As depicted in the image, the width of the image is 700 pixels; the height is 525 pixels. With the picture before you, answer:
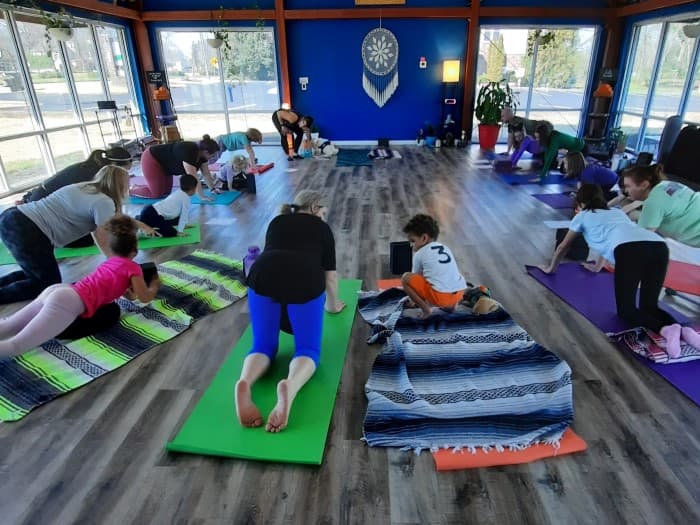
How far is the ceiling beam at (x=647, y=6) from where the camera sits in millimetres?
6473

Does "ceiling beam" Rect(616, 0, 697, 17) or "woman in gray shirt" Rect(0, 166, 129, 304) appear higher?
"ceiling beam" Rect(616, 0, 697, 17)

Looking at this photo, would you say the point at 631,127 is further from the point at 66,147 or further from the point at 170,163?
the point at 66,147

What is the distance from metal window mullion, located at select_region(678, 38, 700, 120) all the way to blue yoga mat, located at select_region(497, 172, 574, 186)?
2407 mm

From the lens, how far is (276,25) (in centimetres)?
829

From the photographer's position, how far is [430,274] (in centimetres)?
251

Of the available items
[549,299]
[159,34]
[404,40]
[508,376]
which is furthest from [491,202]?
[159,34]

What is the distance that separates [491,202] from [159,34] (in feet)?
25.3

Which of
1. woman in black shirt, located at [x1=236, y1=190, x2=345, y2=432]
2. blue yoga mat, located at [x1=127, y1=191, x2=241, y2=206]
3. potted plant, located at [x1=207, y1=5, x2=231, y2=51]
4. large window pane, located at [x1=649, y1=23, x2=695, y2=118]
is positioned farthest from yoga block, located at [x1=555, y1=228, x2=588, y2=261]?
potted plant, located at [x1=207, y1=5, x2=231, y2=51]

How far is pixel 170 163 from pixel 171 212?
4.46ft

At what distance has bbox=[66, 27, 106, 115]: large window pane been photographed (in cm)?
695

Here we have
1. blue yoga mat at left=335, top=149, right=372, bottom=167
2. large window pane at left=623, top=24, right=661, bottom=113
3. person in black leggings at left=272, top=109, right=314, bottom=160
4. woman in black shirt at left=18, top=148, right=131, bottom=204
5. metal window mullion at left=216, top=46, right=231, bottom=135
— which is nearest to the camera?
woman in black shirt at left=18, top=148, right=131, bottom=204

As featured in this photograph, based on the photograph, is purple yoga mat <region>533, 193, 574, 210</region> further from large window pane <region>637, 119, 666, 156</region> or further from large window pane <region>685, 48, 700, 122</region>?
large window pane <region>637, 119, 666, 156</region>

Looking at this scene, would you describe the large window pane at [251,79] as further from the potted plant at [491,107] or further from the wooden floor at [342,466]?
the wooden floor at [342,466]

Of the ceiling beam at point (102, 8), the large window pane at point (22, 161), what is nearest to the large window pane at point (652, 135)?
the ceiling beam at point (102, 8)
